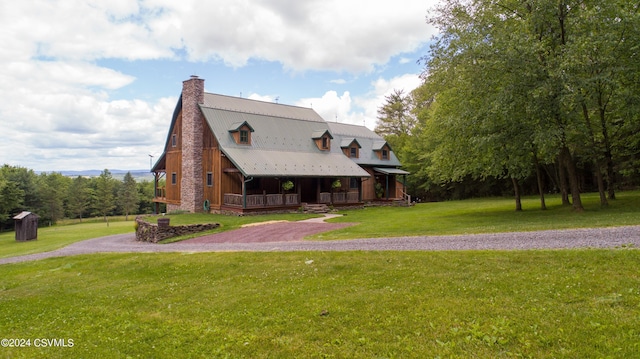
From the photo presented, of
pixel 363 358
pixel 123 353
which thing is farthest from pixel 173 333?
pixel 363 358

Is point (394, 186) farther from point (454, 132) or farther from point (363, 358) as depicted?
point (363, 358)

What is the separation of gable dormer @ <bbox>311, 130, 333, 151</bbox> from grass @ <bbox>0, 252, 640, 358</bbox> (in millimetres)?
24728

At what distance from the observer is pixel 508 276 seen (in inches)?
295

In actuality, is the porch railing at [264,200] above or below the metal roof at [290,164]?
below

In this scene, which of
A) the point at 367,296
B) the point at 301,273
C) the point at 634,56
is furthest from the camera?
the point at 634,56

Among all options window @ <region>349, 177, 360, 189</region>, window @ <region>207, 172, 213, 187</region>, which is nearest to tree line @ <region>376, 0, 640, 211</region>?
window @ <region>349, 177, 360, 189</region>

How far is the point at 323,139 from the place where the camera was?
34.8m

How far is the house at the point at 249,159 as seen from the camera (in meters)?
28.2

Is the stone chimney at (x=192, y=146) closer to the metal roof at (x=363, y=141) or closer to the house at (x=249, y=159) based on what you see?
the house at (x=249, y=159)

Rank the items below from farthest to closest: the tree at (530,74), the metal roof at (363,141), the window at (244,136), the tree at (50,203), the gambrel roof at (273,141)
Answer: the tree at (50,203), the metal roof at (363,141), the window at (244,136), the gambrel roof at (273,141), the tree at (530,74)

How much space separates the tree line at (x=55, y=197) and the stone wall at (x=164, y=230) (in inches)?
1326

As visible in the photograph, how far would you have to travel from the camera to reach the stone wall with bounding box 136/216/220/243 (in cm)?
1933

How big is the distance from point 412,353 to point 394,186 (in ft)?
117

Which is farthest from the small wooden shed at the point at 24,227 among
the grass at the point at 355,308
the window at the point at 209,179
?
the grass at the point at 355,308
